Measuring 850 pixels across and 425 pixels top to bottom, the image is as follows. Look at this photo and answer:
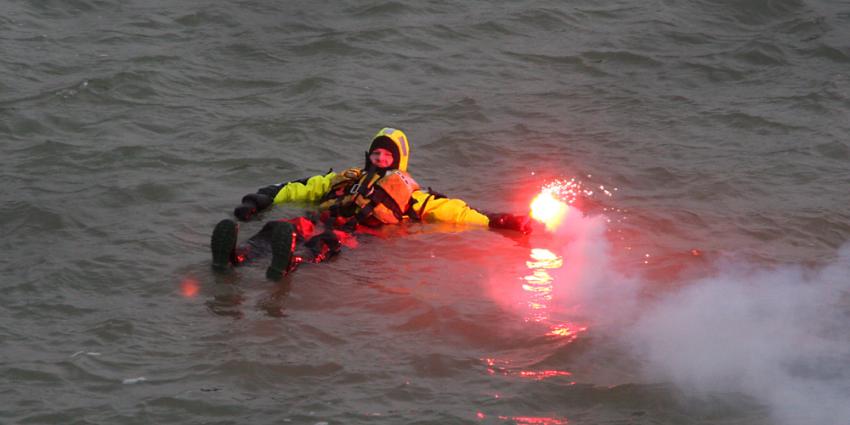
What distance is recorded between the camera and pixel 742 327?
8.07 m

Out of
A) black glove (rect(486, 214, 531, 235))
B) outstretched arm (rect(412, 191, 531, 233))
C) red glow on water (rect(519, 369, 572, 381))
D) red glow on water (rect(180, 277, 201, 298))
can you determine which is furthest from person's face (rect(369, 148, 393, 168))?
red glow on water (rect(519, 369, 572, 381))

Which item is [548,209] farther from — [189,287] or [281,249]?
[189,287]

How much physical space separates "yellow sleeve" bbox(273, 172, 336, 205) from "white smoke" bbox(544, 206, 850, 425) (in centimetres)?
237

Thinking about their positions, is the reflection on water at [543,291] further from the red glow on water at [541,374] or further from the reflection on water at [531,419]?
the reflection on water at [531,419]

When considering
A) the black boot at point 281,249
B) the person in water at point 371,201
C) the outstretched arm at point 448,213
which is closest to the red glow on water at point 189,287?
the black boot at point 281,249

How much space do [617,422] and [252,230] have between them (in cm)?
479

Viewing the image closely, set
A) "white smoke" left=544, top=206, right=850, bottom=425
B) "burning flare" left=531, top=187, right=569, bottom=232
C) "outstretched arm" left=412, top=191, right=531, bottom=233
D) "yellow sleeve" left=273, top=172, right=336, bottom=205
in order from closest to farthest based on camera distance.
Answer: "white smoke" left=544, top=206, right=850, bottom=425, "outstretched arm" left=412, top=191, right=531, bottom=233, "yellow sleeve" left=273, top=172, right=336, bottom=205, "burning flare" left=531, top=187, right=569, bottom=232

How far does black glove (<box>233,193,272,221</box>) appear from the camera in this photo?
34.2ft

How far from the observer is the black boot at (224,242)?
883 cm

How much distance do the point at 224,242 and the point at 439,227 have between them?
2.53m

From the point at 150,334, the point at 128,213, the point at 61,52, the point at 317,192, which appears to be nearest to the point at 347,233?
the point at 317,192

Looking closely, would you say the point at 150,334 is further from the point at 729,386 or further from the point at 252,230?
the point at 729,386

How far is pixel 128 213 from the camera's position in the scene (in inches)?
416

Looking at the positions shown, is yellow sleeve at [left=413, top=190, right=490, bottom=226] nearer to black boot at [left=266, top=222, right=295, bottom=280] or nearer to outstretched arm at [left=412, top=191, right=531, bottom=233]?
outstretched arm at [left=412, top=191, right=531, bottom=233]
